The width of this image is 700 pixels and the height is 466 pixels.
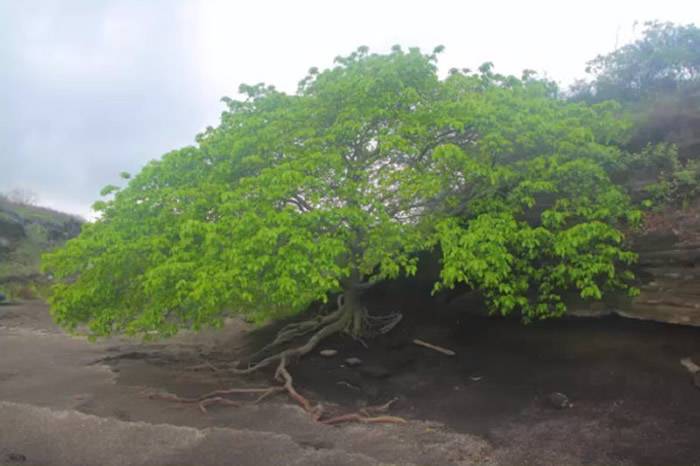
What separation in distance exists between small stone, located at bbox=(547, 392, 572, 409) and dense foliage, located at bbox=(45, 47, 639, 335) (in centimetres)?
318

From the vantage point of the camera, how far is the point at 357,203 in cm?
1498

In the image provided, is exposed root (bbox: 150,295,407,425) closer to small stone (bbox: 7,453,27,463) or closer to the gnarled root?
the gnarled root

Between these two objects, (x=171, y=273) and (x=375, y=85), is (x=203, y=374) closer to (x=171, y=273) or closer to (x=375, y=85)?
(x=171, y=273)

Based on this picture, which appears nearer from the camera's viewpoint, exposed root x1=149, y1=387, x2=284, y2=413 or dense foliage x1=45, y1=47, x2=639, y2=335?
dense foliage x1=45, y1=47, x2=639, y2=335

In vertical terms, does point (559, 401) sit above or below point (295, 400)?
above

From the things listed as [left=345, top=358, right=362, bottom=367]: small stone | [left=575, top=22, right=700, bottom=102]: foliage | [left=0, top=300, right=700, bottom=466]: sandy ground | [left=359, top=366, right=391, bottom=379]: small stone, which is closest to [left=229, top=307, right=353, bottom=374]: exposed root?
[left=0, top=300, right=700, bottom=466]: sandy ground

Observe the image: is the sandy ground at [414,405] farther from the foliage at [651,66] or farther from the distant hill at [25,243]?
the distant hill at [25,243]

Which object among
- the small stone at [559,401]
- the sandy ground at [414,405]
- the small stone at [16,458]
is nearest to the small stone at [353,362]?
the sandy ground at [414,405]

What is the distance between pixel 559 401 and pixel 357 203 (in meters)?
7.91

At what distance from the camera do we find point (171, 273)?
1220 cm

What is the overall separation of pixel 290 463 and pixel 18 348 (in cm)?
1854

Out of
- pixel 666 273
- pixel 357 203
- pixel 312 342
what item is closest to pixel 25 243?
pixel 312 342

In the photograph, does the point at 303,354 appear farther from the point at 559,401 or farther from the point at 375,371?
the point at 559,401

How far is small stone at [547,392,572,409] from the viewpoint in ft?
39.3
